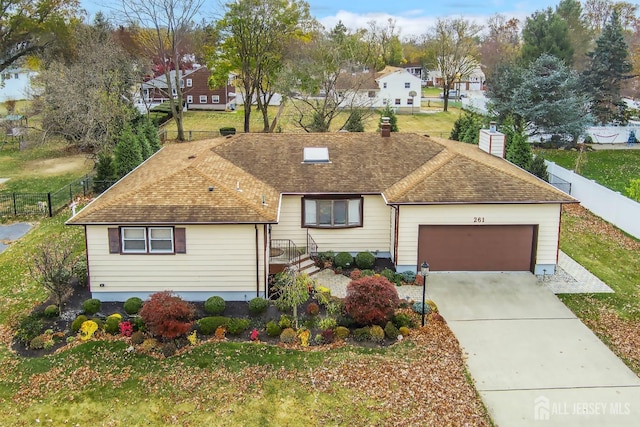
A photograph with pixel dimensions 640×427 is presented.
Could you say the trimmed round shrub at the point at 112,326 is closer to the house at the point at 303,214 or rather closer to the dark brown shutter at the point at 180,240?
the house at the point at 303,214

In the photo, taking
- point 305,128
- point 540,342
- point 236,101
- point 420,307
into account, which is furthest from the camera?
point 236,101

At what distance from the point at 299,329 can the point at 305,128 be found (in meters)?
30.8

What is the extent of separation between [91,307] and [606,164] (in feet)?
113

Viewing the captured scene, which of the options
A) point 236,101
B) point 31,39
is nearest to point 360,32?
point 236,101

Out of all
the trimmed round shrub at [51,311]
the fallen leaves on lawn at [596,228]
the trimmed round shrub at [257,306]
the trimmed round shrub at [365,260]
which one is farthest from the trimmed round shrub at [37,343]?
the fallen leaves on lawn at [596,228]

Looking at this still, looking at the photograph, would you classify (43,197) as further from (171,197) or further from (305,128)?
(305,128)

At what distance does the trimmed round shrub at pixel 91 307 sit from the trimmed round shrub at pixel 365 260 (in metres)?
8.88

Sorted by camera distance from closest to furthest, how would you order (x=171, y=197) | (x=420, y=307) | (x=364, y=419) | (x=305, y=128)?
(x=364, y=419) < (x=420, y=307) < (x=171, y=197) < (x=305, y=128)

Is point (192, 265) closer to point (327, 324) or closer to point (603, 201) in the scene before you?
point (327, 324)

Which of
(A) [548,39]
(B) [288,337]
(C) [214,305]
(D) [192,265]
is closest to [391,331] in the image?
(B) [288,337]

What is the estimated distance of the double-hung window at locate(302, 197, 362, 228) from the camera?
70.6 ft

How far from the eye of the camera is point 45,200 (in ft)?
96.6

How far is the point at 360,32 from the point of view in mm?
68750

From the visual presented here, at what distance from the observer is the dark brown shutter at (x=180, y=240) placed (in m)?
17.8
